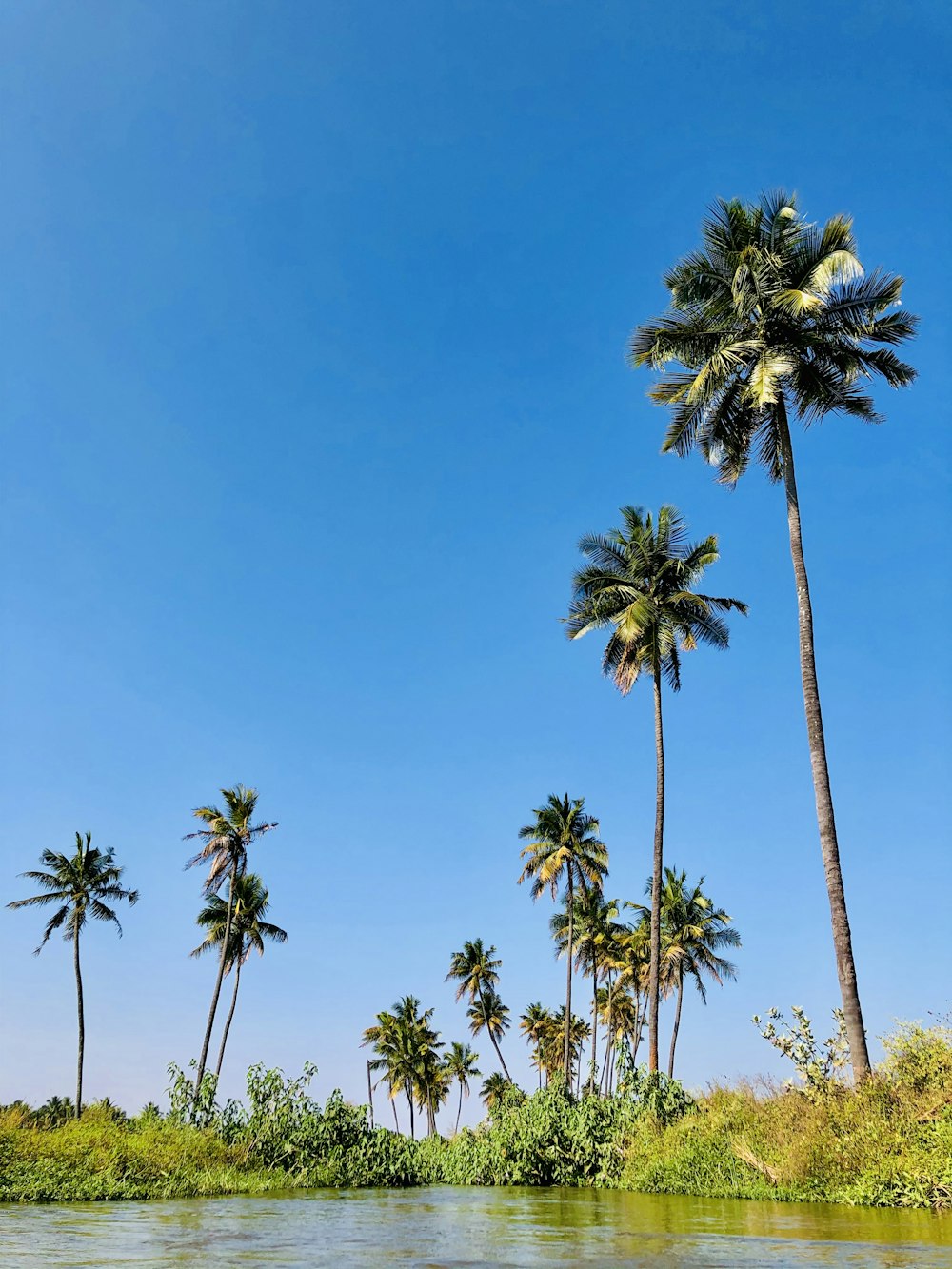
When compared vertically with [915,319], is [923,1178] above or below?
below

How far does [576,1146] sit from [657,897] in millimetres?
6638

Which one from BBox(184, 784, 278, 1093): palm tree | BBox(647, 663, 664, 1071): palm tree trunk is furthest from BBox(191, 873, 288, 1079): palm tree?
BBox(647, 663, 664, 1071): palm tree trunk

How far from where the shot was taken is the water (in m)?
5.33

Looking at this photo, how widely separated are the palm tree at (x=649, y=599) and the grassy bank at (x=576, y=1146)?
451 inches

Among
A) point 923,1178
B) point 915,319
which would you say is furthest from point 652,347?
point 923,1178

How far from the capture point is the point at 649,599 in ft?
89.9

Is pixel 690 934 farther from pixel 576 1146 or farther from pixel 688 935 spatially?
pixel 576 1146

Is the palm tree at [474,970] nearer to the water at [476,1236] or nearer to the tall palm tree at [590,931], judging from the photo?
the tall palm tree at [590,931]

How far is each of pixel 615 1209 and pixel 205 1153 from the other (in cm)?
1240

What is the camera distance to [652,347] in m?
20.6

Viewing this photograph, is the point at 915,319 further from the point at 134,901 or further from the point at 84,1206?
the point at 134,901

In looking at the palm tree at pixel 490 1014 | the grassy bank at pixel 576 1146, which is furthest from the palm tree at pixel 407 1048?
the grassy bank at pixel 576 1146

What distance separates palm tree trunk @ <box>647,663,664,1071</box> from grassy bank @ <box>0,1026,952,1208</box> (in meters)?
3.09

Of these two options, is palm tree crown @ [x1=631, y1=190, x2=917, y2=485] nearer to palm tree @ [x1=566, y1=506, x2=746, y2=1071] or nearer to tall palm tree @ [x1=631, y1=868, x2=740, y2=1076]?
palm tree @ [x1=566, y1=506, x2=746, y2=1071]
